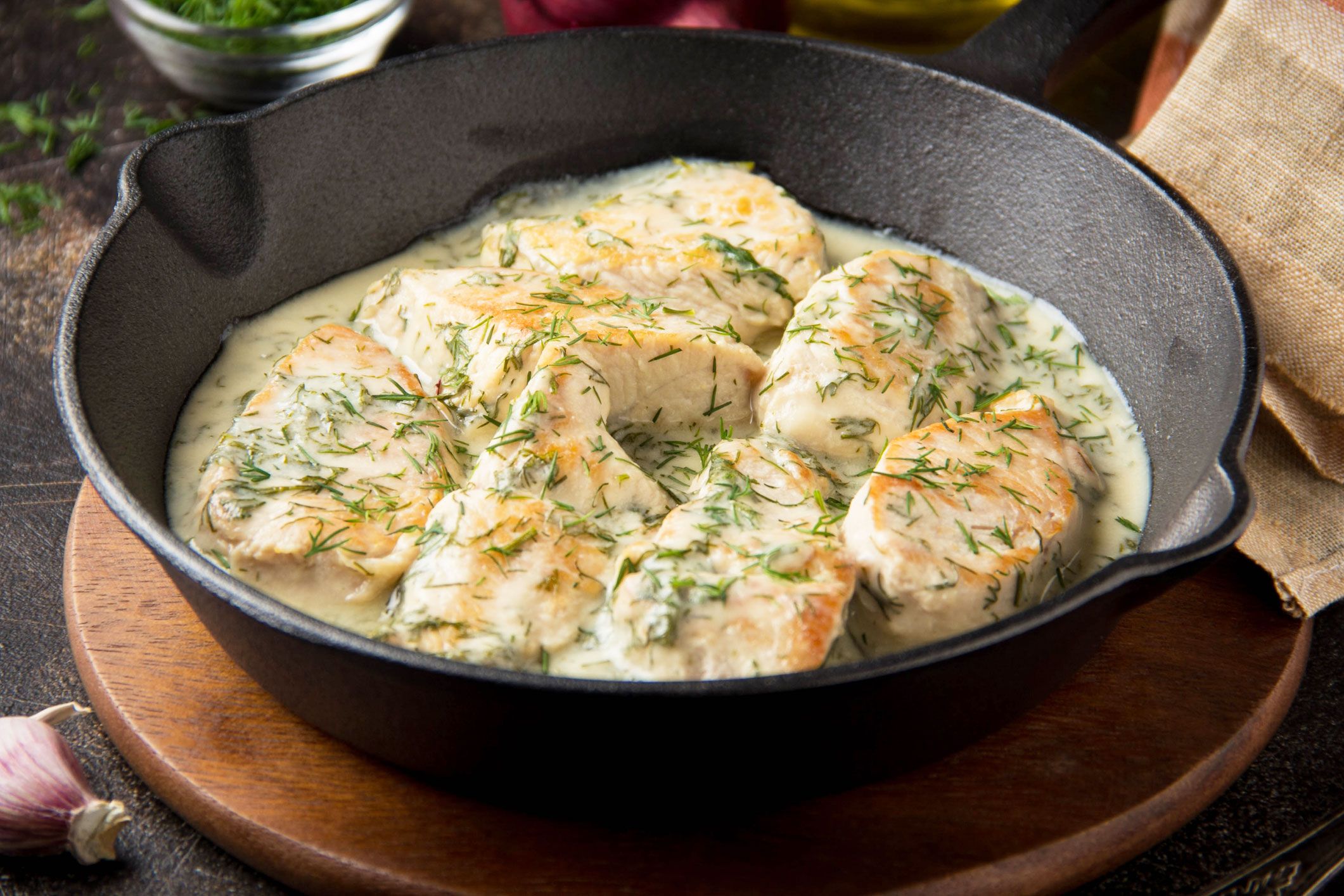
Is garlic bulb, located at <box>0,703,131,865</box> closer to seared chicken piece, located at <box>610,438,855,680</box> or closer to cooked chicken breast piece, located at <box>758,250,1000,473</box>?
seared chicken piece, located at <box>610,438,855,680</box>

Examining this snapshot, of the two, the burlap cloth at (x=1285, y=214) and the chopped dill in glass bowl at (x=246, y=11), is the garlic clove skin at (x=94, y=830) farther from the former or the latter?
the chopped dill in glass bowl at (x=246, y=11)

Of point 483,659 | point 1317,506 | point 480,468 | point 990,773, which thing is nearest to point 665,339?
point 480,468

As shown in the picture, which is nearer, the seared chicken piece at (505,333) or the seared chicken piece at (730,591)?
the seared chicken piece at (730,591)

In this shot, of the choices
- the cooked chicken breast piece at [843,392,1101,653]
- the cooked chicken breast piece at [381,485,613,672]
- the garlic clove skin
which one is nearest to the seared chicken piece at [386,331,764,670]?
the cooked chicken breast piece at [381,485,613,672]

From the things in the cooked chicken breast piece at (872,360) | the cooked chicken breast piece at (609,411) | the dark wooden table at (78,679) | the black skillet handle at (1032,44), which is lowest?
the dark wooden table at (78,679)

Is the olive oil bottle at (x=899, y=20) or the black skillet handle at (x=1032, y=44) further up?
the black skillet handle at (x=1032, y=44)

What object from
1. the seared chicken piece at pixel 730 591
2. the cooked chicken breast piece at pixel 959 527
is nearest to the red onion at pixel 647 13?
the cooked chicken breast piece at pixel 959 527
